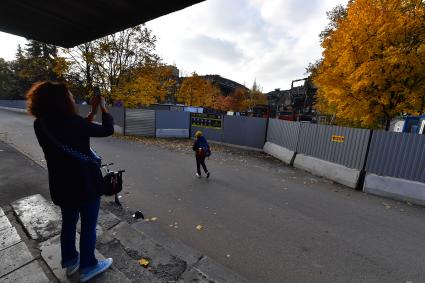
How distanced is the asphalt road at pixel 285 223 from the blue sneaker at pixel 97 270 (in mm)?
1301

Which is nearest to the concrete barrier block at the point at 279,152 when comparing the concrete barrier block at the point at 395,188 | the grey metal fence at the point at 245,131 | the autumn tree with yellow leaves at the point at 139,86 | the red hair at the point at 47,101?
the grey metal fence at the point at 245,131

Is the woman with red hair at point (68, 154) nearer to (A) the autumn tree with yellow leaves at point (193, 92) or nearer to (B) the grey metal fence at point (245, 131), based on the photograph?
(B) the grey metal fence at point (245, 131)

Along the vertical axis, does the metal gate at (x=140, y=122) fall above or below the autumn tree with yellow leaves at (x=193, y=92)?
below

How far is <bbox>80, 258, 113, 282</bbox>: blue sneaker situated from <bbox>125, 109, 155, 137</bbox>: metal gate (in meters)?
13.6

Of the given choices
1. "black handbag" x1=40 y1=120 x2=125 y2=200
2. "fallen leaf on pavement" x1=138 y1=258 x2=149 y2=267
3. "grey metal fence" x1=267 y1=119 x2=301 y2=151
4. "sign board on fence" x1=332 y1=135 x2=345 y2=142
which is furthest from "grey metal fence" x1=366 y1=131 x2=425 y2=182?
"black handbag" x1=40 y1=120 x2=125 y2=200

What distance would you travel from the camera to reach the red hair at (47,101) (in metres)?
1.99

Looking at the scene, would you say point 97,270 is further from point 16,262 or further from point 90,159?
point 90,159

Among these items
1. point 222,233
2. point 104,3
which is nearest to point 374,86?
point 222,233

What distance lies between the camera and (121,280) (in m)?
2.54

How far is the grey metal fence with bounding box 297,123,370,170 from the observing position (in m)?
7.39

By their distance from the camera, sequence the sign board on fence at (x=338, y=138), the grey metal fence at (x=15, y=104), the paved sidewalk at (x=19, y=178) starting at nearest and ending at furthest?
the paved sidewalk at (x=19, y=178) → the sign board on fence at (x=338, y=138) → the grey metal fence at (x=15, y=104)

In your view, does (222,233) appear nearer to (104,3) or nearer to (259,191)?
(259,191)

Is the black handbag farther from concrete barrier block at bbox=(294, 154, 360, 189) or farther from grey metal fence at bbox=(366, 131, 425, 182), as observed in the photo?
grey metal fence at bbox=(366, 131, 425, 182)

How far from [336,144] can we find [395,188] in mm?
2289
